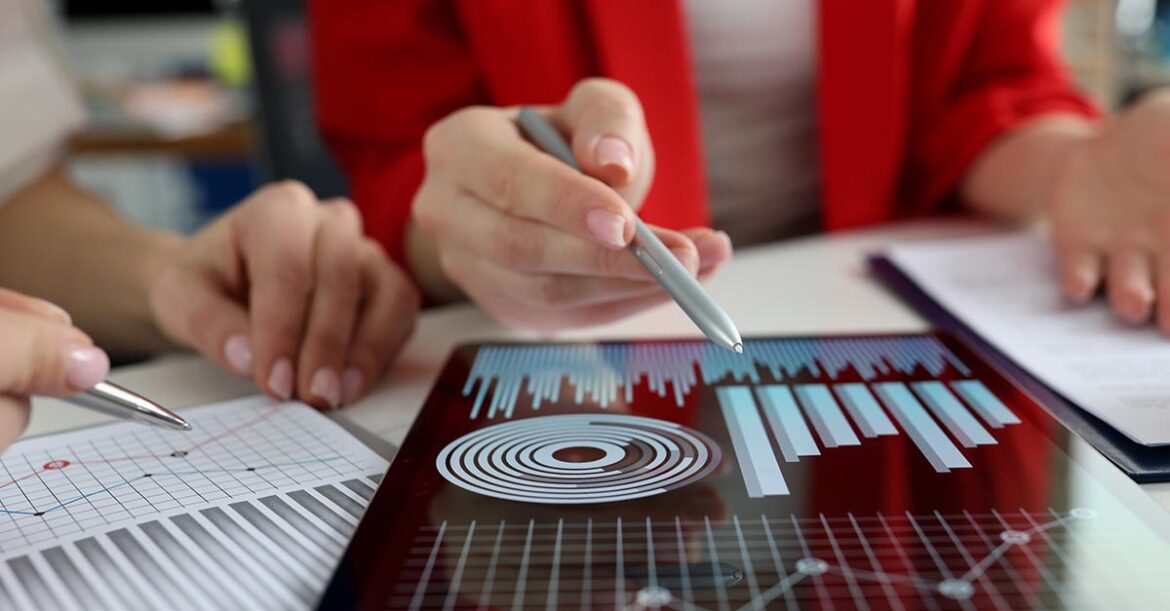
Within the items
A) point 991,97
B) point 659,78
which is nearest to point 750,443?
point 659,78

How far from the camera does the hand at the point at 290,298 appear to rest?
0.41 meters

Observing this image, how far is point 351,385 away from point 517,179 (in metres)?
0.11

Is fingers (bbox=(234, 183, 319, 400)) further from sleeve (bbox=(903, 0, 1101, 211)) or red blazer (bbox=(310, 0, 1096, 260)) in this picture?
sleeve (bbox=(903, 0, 1101, 211))

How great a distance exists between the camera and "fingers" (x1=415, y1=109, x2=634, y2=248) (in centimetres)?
36

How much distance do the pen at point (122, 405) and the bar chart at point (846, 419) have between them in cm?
19

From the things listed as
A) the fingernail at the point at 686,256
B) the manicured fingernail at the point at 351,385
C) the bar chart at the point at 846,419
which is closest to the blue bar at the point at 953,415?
the bar chart at the point at 846,419

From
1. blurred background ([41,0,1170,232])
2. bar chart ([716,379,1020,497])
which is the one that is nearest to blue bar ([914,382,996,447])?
bar chart ([716,379,1020,497])

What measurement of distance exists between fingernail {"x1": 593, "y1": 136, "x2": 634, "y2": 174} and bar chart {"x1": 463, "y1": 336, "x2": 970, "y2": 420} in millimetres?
86

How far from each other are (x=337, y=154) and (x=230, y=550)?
527 millimetres

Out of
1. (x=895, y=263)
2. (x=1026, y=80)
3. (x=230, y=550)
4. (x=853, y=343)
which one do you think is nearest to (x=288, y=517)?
(x=230, y=550)

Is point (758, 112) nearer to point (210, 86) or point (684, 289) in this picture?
point (684, 289)

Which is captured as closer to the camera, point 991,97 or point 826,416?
point 826,416

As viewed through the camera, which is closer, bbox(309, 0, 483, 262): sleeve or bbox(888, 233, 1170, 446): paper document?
bbox(888, 233, 1170, 446): paper document

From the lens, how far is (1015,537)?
26 cm
